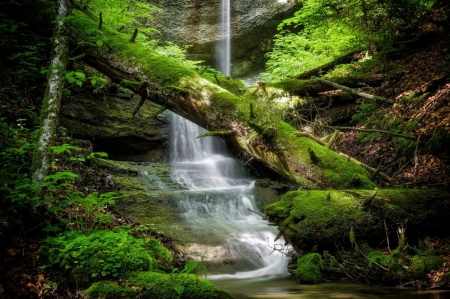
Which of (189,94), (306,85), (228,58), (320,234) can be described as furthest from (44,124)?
(228,58)

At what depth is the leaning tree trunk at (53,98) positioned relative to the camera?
158 inches

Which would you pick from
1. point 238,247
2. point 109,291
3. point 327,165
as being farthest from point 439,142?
point 109,291

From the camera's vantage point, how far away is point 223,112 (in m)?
5.82

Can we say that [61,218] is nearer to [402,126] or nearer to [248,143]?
[248,143]

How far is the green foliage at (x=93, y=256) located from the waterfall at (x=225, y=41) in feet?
54.1

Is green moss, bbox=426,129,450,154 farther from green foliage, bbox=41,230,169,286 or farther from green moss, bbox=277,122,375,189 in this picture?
green foliage, bbox=41,230,169,286

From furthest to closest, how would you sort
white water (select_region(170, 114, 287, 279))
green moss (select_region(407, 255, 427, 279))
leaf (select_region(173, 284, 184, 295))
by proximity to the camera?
white water (select_region(170, 114, 287, 279)), green moss (select_region(407, 255, 427, 279)), leaf (select_region(173, 284, 184, 295))

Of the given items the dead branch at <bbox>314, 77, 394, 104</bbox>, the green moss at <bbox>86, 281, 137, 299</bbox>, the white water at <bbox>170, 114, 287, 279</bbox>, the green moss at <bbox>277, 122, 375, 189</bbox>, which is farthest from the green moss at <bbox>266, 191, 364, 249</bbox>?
the dead branch at <bbox>314, 77, 394, 104</bbox>

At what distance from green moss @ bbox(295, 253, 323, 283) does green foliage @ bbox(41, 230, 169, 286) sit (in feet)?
6.41

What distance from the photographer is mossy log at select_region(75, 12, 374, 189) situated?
5305 millimetres

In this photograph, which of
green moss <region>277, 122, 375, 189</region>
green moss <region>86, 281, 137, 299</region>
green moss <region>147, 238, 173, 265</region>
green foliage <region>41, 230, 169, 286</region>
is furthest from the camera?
green moss <region>277, 122, 375, 189</region>

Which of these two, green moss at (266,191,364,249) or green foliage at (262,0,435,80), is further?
green foliage at (262,0,435,80)

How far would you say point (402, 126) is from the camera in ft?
19.9

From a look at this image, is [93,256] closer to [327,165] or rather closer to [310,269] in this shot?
[310,269]
